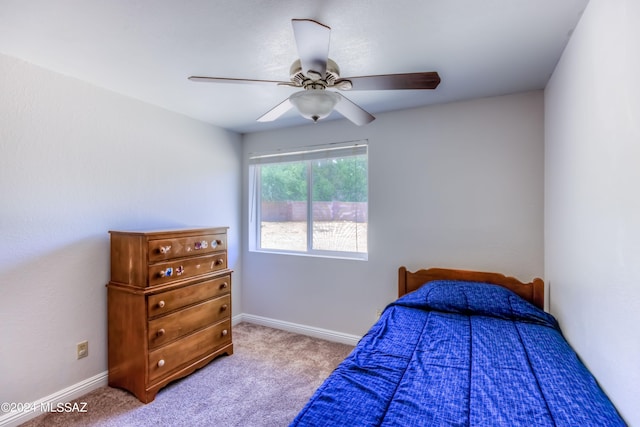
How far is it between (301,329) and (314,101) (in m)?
2.60

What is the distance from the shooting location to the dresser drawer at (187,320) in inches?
89.0

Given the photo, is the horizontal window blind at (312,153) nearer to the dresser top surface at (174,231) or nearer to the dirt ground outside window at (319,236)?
the dirt ground outside window at (319,236)

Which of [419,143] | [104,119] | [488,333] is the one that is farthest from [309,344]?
[104,119]

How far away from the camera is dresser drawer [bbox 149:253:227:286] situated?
228 cm

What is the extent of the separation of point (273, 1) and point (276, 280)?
279 cm

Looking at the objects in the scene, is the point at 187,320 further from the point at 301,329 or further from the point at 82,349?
the point at 301,329

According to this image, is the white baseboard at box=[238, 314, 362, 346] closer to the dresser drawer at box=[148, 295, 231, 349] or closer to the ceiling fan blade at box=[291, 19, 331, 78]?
the dresser drawer at box=[148, 295, 231, 349]

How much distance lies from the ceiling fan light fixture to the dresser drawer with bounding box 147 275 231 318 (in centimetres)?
175

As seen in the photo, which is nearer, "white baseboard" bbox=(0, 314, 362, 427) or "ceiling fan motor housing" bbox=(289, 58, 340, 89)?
"ceiling fan motor housing" bbox=(289, 58, 340, 89)

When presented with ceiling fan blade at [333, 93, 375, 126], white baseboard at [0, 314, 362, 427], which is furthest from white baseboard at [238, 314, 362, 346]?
ceiling fan blade at [333, 93, 375, 126]

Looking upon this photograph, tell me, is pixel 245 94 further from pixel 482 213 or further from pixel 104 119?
pixel 482 213

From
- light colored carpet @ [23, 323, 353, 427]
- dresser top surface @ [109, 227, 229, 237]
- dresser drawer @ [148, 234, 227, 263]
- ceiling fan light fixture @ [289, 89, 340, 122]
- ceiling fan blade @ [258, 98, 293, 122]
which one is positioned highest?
ceiling fan blade @ [258, 98, 293, 122]

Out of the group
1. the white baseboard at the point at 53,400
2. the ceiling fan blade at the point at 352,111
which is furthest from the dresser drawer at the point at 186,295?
the ceiling fan blade at the point at 352,111

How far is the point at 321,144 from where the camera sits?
129 inches
